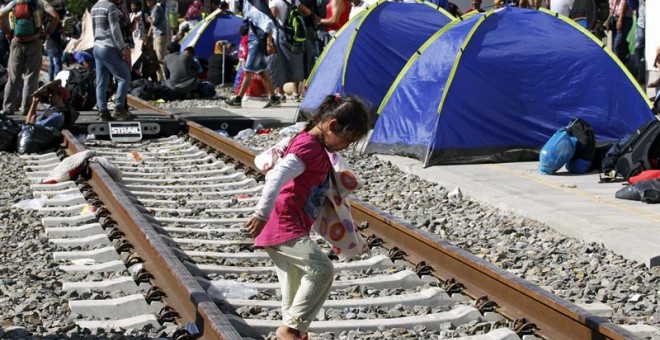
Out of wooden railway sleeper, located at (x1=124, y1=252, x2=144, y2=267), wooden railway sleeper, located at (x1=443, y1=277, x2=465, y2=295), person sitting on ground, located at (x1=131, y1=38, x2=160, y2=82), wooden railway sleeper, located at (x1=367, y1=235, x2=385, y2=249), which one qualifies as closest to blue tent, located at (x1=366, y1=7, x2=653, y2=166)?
wooden railway sleeper, located at (x1=367, y1=235, x2=385, y2=249)

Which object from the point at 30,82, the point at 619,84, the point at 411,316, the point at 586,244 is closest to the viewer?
the point at 411,316

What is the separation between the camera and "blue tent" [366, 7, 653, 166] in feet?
41.3

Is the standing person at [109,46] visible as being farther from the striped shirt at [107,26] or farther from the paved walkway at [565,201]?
the paved walkway at [565,201]

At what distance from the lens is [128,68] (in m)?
16.2

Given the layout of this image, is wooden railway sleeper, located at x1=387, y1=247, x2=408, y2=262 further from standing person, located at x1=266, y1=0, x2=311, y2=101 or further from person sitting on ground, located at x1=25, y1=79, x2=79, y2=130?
standing person, located at x1=266, y1=0, x2=311, y2=101

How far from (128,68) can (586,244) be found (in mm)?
9287

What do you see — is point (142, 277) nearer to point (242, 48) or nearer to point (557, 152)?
point (557, 152)

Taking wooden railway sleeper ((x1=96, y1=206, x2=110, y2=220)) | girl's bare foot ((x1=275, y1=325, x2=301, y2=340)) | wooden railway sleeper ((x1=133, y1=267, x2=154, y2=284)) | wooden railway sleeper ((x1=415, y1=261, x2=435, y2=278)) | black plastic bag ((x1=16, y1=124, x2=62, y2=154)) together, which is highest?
girl's bare foot ((x1=275, y1=325, x2=301, y2=340))

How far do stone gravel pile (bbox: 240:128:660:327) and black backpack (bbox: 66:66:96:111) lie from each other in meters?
8.06

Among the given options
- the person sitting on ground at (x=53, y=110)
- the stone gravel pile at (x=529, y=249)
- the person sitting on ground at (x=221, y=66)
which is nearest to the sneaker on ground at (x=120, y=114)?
the person sitting on ground at (x=53, y=110)

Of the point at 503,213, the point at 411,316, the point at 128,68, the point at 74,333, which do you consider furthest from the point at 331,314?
the point at 128,68

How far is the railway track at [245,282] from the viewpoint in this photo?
593 centimetres

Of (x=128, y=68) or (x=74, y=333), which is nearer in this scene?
(x=74, y=333)

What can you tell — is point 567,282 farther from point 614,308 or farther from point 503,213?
point 503,213
